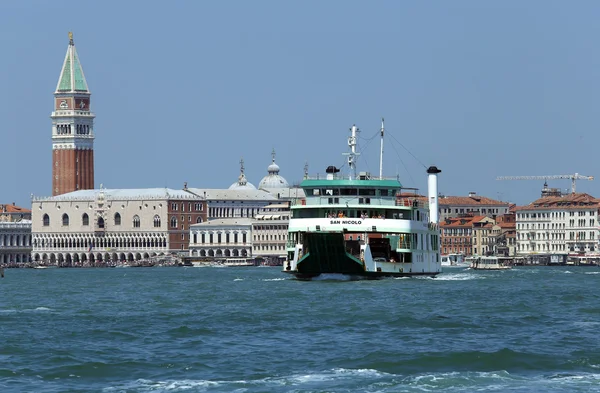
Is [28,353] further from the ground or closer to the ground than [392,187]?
closer to the ground

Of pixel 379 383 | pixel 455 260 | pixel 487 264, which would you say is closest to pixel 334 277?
pixel 379 383

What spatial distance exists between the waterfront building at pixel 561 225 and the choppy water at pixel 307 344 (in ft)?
426

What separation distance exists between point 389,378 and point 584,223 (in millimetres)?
159024

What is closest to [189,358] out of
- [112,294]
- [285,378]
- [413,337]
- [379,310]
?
[285,378]

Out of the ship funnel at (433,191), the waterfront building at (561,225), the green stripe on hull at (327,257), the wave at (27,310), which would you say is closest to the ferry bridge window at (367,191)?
the green stripe on hull at (327,257)

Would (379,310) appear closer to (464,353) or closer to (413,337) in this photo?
(413,337)

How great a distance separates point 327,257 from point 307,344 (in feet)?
111

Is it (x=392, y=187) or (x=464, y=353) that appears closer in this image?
(x=464, y=353)

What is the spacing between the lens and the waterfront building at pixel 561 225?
629ft

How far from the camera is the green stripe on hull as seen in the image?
7494 cm

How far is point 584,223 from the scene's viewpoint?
632 ft

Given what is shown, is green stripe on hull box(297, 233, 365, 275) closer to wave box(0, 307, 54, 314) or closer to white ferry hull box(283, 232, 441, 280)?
white ferry hull box(283, 232, 441, 280)

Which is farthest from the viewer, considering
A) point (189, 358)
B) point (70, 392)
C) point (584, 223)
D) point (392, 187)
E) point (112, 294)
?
point (584, 223)

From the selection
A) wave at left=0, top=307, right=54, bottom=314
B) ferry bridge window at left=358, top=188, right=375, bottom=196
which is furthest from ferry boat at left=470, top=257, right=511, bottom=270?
wave at left=0, top=307, right=54, bottom=314
